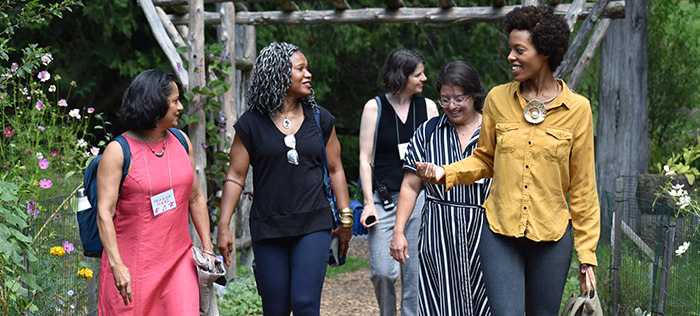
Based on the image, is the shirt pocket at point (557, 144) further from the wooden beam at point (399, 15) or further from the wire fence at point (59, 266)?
the wooden beam at point (399, 15)

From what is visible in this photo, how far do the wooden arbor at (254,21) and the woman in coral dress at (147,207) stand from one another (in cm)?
268

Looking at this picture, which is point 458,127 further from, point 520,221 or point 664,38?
point 664,38

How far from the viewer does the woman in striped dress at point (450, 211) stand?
401 centimetres

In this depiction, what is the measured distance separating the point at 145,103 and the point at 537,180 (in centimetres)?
178

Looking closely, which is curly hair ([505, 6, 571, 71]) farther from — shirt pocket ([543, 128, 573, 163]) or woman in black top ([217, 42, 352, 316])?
woman in black top ([217, 42, 352, 316])

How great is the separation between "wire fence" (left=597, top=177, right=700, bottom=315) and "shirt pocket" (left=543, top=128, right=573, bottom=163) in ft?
4.58

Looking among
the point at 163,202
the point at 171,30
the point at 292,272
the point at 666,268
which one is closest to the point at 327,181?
the point at 292,272

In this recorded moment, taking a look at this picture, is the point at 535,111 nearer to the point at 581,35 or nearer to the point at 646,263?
the point at 646,263

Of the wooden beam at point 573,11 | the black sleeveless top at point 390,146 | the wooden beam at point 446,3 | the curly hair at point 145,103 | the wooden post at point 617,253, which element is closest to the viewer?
the curly hair at point 145,103

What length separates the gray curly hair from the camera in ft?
14.5

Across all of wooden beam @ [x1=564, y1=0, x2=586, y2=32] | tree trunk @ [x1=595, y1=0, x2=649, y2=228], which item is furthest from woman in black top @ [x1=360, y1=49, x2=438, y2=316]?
tree trunk @ [x1=595, y1=0, x2=649, y2=228]

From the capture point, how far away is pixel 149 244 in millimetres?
3840

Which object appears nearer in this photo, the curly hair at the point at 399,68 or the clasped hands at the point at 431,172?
the clasped hands at the point at 431,172

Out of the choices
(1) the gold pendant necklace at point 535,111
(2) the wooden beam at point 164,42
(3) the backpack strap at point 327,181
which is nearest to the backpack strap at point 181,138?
(3) the backpack strap at point 327,181
